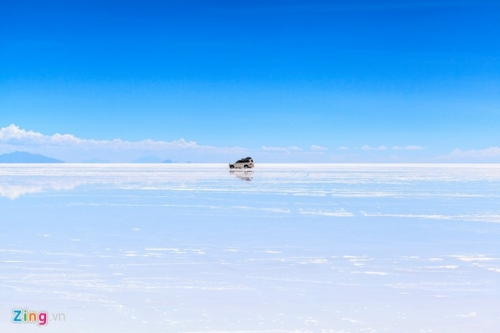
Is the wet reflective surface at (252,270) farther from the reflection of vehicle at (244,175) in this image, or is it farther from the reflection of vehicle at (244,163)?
the reflection of vehicle at (244,163)

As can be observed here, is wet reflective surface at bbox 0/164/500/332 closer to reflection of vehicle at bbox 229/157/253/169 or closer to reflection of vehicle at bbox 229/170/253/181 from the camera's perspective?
reflection of vehicle at bbox 229/170/253/181

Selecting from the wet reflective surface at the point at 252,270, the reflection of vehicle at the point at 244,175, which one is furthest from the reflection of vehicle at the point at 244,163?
the wet reflective surface at the point at 252,270

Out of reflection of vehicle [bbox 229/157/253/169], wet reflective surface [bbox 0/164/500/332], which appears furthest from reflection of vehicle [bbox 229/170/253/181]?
wet reflective surface [bbox 0/164/500/332]

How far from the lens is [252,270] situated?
6.44m

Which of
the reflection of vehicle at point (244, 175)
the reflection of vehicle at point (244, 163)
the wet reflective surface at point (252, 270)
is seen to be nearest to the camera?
the wet reflective surface at point (252, 270)

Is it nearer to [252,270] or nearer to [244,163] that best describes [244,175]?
[244,163]

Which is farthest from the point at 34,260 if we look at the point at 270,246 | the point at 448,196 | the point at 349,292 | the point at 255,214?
the point at 448,196

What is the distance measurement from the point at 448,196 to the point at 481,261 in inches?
429

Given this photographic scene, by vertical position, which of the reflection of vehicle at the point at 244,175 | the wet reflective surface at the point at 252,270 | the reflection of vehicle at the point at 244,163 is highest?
the reflection of vehicle at the point at 244,163

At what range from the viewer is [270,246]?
8109 mm

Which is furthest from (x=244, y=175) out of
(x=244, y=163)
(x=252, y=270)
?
(x=252, y=270)

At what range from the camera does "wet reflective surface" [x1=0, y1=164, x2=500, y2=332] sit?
4.65 metres

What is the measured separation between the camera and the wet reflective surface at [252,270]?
4652 millimetres

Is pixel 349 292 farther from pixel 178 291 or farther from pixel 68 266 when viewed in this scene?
pixel 68 266
